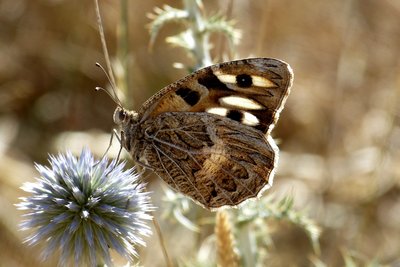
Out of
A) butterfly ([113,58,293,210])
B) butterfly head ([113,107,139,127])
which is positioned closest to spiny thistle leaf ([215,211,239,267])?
butterfly ([113,58,293,210])

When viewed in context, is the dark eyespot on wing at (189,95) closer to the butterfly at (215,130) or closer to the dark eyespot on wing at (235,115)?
the butterfly at (215,130)

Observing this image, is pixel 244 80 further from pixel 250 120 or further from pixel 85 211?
pixel 85 211

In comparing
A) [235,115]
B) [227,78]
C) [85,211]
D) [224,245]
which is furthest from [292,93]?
[85,211]

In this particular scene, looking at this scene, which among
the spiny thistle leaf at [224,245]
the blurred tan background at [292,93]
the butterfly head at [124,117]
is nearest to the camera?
the spiny thistle leaf at [224,245]

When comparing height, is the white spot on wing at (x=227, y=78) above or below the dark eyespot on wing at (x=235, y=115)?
above

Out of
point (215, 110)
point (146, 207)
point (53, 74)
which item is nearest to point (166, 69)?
point (53, 74)

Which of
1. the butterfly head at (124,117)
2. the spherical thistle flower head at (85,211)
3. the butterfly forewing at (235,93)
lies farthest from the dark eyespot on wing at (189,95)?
the spherical thistle flower head at (85,211)

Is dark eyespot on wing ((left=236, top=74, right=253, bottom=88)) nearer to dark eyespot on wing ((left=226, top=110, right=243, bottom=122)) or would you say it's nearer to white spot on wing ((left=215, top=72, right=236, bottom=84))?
white spot on wing ((left=215, top=72, right=236, bottom=84))
